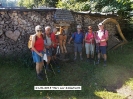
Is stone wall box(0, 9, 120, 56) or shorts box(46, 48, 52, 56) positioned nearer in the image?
shorts box(46, 48, 52, 56)

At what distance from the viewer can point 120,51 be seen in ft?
31.8

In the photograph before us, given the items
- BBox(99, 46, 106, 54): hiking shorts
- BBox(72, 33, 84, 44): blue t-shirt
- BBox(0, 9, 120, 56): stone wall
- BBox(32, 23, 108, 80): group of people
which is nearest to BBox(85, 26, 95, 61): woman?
BBox(32, 23, 108, 80): group of people

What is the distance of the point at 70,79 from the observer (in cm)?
686

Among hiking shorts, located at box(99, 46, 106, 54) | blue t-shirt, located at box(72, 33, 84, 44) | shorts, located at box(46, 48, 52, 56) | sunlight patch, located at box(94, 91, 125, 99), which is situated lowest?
sunlight patch, located at box(94, 91, 125, 99)

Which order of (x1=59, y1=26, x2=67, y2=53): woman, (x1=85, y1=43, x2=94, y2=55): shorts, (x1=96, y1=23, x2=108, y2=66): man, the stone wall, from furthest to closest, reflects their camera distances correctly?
(x1=85, y1=43, x2=94, y2=55): shorts < (x1=59, y1=26, x2=67, y2=53): woman < the stone wall < (x1=96, y1=23, x2=108, y2=66): man

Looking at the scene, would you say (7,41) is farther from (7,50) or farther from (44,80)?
(44,80)

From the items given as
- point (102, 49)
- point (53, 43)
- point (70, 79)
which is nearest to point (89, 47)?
point (102, 49)

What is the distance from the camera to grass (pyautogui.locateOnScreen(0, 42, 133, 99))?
596 cm

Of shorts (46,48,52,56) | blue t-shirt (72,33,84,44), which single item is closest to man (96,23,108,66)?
blue t-shirt (72,33,84,44)

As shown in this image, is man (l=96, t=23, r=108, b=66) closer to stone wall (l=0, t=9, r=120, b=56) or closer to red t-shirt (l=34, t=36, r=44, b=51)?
stone wall (l=0, t=9, r=120, b=56)

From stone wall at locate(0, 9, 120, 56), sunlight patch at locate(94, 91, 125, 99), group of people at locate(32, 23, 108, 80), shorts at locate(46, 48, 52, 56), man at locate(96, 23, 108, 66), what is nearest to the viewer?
sunlight patch at locate(94, 91, 125, 99)

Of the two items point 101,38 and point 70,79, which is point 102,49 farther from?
point 70,79

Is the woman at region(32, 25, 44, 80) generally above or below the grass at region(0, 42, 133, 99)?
above

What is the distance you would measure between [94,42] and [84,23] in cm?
143
